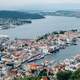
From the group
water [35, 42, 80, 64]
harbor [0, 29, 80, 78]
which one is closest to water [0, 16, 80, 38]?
harbor [0, 29, 80, 78]

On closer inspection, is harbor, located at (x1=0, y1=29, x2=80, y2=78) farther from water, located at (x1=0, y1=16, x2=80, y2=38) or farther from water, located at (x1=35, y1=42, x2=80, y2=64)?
water, located at (x1=0, y1=16, x2=80, y2=38)

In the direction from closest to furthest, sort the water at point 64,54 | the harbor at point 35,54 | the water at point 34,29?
the harbor at point 35,54 < the water at point 64,54 < the water at point 34,29

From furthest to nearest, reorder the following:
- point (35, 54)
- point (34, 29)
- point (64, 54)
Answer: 1. point (34, 29)
2. point (64, 54)
3. point (35, 54)

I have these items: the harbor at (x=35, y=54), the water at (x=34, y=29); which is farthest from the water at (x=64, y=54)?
the water at (x=34, y=29)

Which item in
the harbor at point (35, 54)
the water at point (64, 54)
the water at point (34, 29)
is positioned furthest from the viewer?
the water at point (34, 29)

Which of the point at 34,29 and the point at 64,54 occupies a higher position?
the point at 64,54

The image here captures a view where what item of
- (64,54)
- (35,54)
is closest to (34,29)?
(64,54)

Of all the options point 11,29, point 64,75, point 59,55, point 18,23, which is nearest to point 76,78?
point 64,75

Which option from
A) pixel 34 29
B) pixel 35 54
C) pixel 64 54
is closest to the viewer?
pixel 35 54

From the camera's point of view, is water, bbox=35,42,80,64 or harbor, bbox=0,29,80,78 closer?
harbor, bbox=0,29,80,78

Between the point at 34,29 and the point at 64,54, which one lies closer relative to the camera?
the point at 64,54

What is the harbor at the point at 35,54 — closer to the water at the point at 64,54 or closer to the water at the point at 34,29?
the water at the point at 64,54

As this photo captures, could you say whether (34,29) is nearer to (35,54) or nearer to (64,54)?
(64,54)
